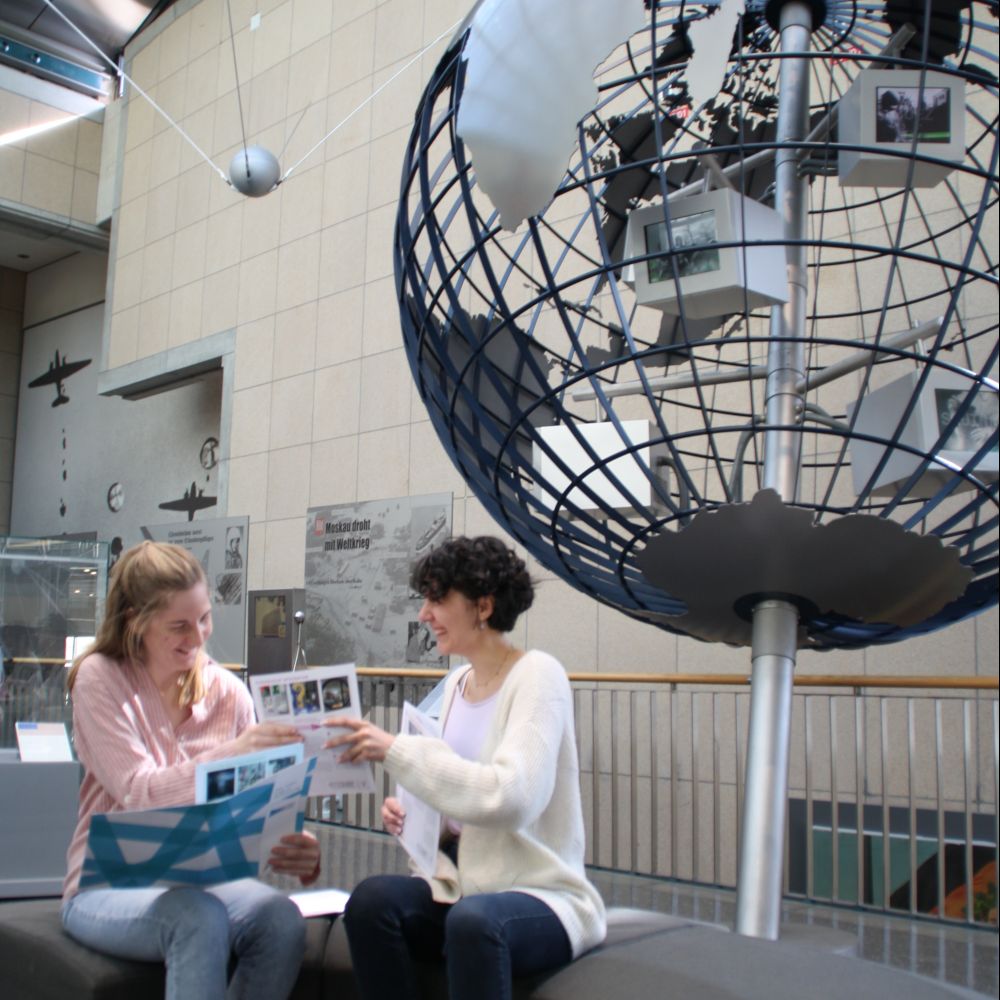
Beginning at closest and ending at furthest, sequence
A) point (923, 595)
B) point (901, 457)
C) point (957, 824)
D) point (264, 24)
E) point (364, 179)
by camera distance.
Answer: point (901, 457)
point (923, 595)
point (957, 824)
point (364, 179)
point (264, 24)

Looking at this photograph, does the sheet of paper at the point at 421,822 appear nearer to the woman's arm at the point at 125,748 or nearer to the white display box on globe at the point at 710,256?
the woman's arm at the point at 125,748

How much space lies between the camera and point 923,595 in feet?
6.01

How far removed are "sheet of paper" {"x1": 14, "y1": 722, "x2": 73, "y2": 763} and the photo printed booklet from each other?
201 centimetres

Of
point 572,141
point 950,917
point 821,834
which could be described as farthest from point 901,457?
point 821,834

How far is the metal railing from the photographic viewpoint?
398cm

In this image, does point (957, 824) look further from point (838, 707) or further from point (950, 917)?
point (838, 707)

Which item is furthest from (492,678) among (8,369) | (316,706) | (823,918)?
(8,369)

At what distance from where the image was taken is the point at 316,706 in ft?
6.25

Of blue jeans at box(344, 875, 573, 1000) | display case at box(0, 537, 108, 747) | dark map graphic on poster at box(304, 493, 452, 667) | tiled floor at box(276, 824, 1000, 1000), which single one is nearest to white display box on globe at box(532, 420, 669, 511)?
blue jeans at box(344, 875, 573, 1000)

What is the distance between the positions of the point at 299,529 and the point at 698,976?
25.7 feet

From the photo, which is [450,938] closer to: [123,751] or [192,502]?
[123,751]

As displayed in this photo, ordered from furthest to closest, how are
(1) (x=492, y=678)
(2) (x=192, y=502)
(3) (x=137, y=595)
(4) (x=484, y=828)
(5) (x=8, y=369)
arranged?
(5) (x=8, y=369) < (2) (x=192, y=502) < (1) (x=492, y=678) < (3) (x=137, y=595) < (4) (x=484, y=828)

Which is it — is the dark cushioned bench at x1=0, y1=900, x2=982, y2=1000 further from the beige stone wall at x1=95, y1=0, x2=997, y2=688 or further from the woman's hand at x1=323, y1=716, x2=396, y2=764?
the beige stone wall at x1=95, y1=0, x2=997, y2=688

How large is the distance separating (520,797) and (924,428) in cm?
89
